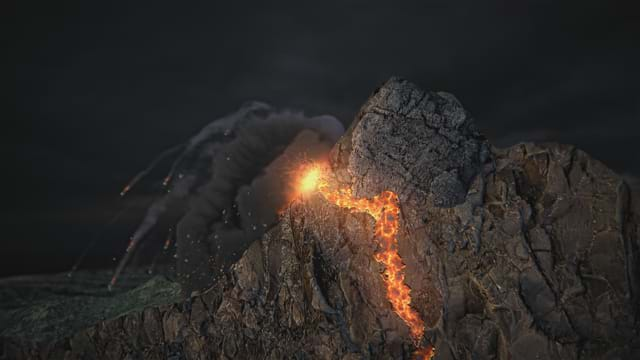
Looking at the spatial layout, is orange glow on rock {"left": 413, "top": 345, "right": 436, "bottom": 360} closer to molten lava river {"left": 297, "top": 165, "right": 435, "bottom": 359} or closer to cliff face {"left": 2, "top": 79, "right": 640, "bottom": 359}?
molten lava river {"left": 297, "top": 165, "right": 435, "bottom": 359}

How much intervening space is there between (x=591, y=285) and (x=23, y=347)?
1753 inches

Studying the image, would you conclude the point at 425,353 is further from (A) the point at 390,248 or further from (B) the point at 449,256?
(A) the point at 390,248

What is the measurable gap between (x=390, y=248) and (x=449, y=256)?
9.98ft

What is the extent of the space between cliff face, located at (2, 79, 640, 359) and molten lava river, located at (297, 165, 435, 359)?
1.16 ft

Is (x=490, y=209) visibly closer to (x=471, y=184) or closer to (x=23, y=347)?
(x=471, y=184)

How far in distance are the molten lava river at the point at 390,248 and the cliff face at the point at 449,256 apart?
353 mm

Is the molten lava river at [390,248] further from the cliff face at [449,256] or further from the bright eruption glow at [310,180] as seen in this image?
the bright eruption glow at [310,180]

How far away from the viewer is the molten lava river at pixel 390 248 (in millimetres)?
21469

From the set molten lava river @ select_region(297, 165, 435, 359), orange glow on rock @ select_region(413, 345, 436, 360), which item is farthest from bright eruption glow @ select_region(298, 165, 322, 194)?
orange glow on rock @ select_region(413, 345, 436, 360)

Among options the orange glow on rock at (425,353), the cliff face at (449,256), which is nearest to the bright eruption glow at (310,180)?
the cliff face at (449,256)

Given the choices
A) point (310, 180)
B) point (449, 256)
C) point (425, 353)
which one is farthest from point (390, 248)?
point (310, 180)

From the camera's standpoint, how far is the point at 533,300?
19.0 m

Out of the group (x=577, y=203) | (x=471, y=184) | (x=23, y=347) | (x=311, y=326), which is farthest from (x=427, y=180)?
(x=23, y=347)

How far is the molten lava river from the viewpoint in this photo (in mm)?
21469
